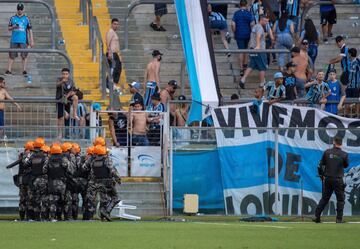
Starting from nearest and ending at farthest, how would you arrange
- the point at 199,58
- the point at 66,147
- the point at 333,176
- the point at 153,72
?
the point at 333,176 → the point at 66,147 → the point at 199,58 → the point at 153,72

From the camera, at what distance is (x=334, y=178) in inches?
1135

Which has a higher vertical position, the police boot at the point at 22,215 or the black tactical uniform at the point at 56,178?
the black tactical uniform at the point at 56,178

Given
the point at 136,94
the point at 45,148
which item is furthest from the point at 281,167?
the point at 45,148

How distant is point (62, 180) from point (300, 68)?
7151 mm

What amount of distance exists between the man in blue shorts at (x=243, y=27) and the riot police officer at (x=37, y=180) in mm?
7351

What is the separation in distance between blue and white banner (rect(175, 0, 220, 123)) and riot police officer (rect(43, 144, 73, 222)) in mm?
3187

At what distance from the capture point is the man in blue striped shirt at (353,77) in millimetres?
33406

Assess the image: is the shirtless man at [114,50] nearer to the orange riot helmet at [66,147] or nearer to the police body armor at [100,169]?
the orange riot helmet at [66,147]

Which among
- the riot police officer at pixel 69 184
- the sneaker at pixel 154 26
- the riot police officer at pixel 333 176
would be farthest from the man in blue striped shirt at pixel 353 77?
the riot police officer at pixel 69 184

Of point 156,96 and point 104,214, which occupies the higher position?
point 156,96

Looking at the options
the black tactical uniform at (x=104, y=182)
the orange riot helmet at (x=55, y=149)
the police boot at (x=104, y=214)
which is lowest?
the police boot at (x=104, y=214)

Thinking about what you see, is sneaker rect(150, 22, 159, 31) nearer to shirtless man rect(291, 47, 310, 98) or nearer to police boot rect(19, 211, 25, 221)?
shirtless man rect(291, 47, 310, 98)

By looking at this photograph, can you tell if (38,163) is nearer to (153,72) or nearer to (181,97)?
(181,97)

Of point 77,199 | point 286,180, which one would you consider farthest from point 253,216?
point 77,199
